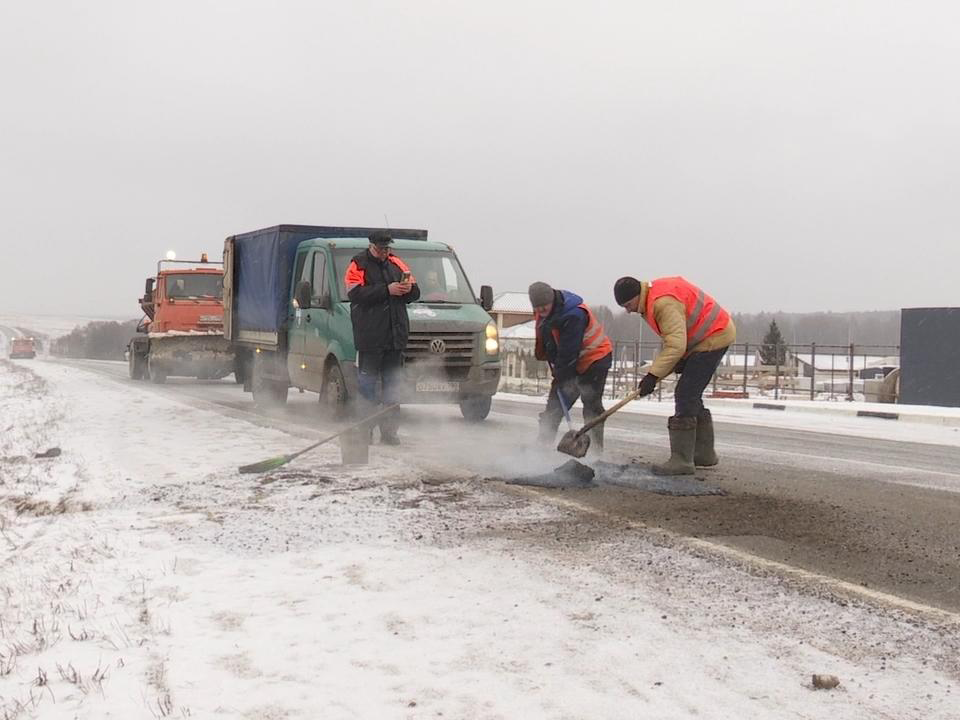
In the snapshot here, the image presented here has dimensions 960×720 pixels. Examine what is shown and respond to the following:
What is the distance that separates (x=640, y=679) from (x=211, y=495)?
4.04 meters

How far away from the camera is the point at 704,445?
304 inches

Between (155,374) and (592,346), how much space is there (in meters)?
17.5

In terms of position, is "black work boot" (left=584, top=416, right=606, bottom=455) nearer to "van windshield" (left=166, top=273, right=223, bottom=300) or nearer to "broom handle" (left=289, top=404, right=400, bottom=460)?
"broom handle" (left=289, top=404, right=400, bottom=460)

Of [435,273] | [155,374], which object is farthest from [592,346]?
[155,374]

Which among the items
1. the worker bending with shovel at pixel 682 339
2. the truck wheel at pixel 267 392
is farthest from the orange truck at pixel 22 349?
the worker bending with shovel at pixel 682 339

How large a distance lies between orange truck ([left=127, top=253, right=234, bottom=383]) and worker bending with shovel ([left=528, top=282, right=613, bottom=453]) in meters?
13.7

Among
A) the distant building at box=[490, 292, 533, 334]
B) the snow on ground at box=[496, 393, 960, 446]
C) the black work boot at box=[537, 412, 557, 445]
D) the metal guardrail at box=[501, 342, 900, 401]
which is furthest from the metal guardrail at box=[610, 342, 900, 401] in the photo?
the distant building at box=[490, 292, 533, 334]

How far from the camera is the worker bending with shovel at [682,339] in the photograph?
270 inches

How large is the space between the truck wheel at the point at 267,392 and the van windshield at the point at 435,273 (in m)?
3.35

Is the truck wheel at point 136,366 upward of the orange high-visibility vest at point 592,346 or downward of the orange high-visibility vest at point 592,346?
downward

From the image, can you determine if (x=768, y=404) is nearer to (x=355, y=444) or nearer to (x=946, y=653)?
(x=355, y=444)

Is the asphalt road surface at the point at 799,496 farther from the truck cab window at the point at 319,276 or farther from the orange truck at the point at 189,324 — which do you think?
the orange truck at the point at 189,324

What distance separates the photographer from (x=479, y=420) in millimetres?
11984

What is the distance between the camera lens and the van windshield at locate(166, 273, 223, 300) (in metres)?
21.1
